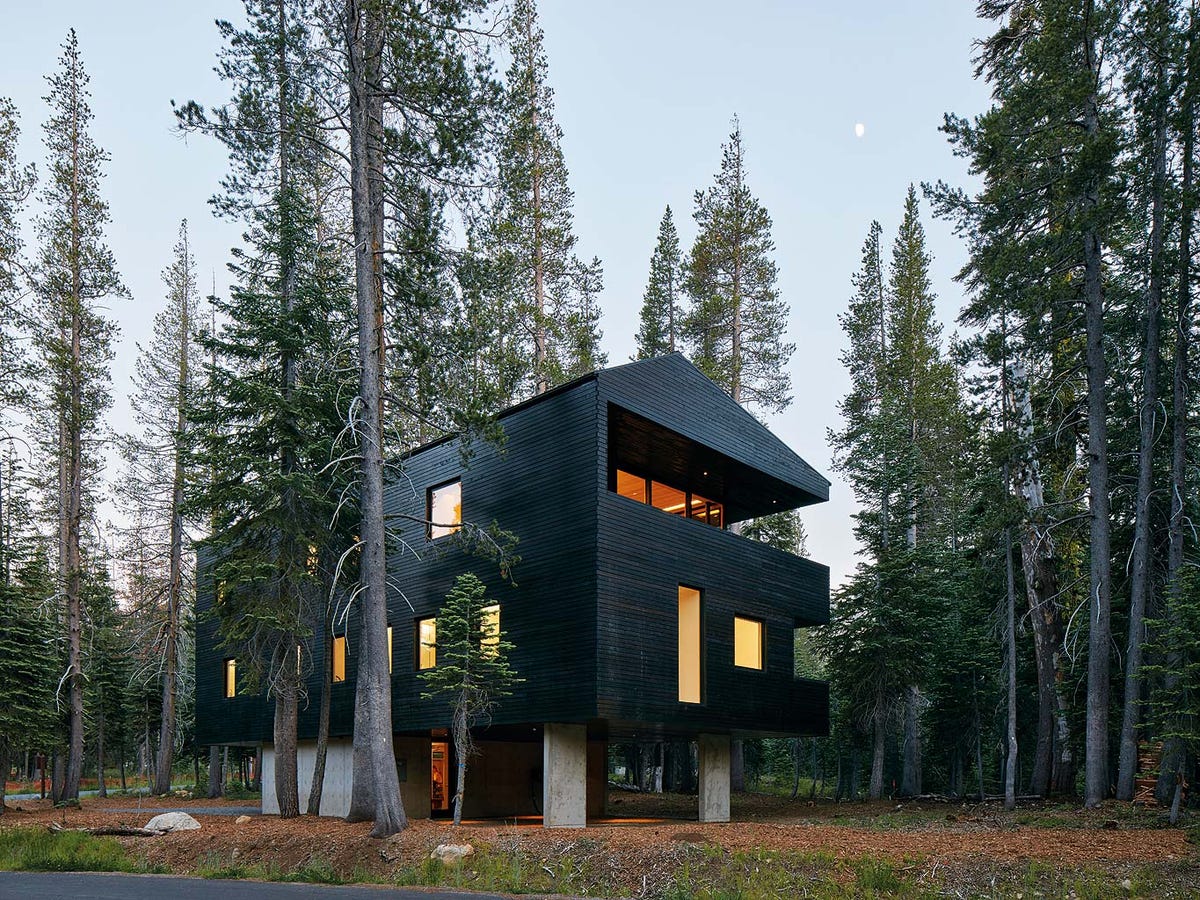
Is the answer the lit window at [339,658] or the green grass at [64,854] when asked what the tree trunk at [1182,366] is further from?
the green grass at [64,854]

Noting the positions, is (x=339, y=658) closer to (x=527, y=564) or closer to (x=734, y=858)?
(x=527, y=564)

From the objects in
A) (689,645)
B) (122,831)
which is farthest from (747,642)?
(122,831)

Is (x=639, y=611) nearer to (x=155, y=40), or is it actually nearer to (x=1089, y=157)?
(x=1089, y=157)

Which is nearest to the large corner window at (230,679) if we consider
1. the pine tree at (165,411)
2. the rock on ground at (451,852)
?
the pine tree at (165,411)

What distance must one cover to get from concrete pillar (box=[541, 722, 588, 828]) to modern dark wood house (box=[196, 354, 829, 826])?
36mm

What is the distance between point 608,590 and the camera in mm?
14836

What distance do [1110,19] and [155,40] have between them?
1860cm

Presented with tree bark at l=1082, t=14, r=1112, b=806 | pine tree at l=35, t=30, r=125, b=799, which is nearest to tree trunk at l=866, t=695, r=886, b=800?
tree bark at l=1082, t=14, r=1112, b=806

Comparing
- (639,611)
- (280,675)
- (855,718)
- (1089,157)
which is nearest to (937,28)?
→ (1089,157)

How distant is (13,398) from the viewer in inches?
826

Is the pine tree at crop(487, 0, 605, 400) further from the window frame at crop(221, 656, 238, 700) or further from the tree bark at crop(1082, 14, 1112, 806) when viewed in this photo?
the tree bark at crop(1082, 14, 1112, 806)

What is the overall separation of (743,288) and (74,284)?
20.6 metres

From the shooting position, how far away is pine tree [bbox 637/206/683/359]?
3481 cm

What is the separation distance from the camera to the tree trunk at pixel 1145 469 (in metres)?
15.7
